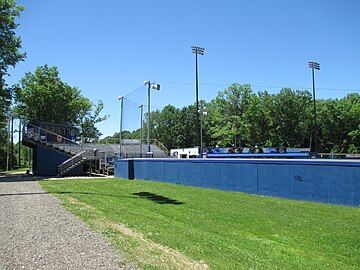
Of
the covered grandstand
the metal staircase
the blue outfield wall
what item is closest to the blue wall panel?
the covered grandstand

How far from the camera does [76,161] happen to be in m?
41.7

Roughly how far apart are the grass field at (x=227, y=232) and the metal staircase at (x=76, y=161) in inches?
1025

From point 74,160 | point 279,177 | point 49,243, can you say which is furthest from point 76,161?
point 49,243

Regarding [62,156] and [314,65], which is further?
[314,65]

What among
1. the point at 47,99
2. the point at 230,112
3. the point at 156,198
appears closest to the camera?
the point at 156,198

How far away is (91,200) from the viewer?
51.3 ft

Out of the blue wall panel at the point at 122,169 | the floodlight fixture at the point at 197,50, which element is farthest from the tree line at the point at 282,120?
the blue wall panel at the point at 122,169

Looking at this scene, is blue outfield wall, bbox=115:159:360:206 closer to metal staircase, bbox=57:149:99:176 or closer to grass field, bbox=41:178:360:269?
grass field, bbox=41:178:360:269

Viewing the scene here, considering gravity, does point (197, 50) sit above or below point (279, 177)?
above

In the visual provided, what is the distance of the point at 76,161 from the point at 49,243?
1357 inches

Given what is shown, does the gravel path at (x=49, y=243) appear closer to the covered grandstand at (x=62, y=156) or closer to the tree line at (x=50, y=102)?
the covered grandstand at (x=62, y=156)

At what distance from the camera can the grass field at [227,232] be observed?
25.2ft

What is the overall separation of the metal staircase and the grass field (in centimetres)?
2602

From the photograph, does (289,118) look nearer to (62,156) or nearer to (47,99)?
(47,99)
